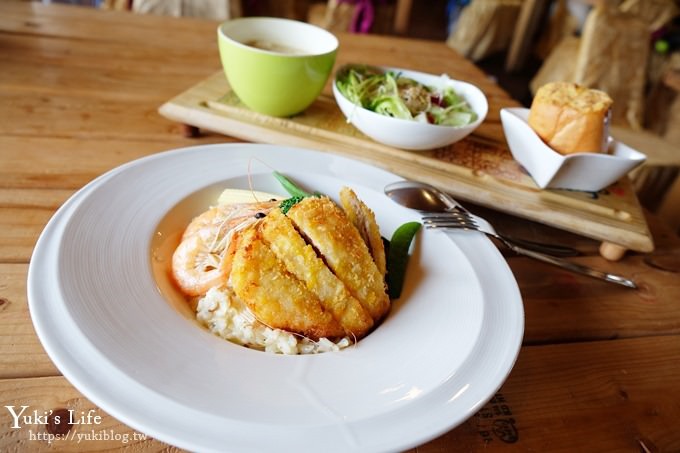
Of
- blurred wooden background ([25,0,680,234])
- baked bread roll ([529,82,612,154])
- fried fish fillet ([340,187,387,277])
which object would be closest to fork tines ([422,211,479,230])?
fried fish fillet ([340,187,387,277])

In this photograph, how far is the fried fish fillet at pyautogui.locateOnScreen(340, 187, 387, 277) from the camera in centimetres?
100

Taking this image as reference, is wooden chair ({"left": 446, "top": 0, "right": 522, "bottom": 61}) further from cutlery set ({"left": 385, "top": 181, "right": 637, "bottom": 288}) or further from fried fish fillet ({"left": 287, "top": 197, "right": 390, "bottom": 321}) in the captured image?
fried fish fillet ({"left": 287, "top": 197, "right": 390, "bottom": 321})

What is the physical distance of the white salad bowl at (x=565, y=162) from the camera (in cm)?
130

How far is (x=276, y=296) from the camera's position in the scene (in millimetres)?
856

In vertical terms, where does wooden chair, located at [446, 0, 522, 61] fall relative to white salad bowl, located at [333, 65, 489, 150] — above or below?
below

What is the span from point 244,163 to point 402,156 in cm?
49

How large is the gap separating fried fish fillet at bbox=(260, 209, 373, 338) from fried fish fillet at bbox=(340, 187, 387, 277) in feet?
0.47

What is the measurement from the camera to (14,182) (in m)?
1.19

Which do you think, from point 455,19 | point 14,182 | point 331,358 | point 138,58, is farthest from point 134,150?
point 455,19

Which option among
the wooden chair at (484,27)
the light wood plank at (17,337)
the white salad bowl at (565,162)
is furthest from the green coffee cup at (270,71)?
the wooden chair at (484,27)

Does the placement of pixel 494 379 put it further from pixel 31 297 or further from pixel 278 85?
pixel 278 85

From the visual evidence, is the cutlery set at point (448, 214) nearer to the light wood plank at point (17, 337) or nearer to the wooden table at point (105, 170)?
the wooden table at point (105, 170)

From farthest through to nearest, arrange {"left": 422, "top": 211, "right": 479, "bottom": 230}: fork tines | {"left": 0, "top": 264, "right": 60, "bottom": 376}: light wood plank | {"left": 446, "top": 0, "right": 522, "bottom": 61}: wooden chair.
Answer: {"left": 446, "top": 0, "right": 522, "bottom": 61}: wooden chair, {"left": 422, "top": 211, "right": 479, "bottom": 230}: fork tines, {"left": 0, "top": 264, "right": 60, "bottom": 376}: light wood plank

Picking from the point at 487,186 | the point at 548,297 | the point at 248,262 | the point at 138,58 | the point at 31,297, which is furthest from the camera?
the point at 138,58
